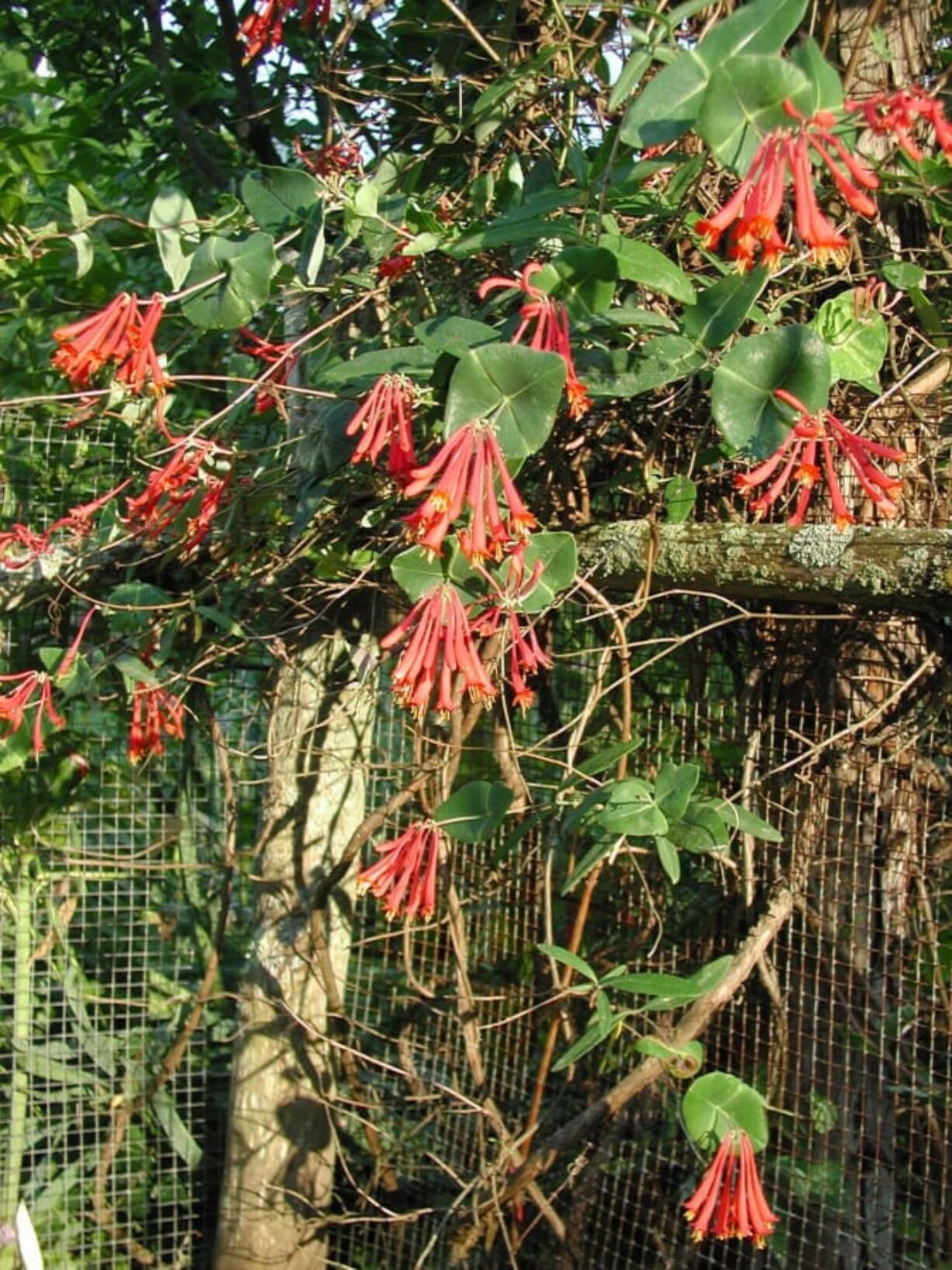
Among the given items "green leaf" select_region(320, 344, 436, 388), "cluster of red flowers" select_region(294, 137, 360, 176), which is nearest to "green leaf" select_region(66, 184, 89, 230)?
"cluster of red flowers" select_region(294, 137, 360, 176)

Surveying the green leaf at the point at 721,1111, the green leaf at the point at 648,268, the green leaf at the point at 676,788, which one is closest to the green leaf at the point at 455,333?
the green leaf at the point at 648,268

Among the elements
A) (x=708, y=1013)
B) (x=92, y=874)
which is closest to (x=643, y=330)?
(x=708, y=1013)

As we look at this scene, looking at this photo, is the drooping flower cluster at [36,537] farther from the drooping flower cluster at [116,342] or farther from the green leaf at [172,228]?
the drooping flower cluster at [116,342]

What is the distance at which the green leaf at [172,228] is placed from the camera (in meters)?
1.37

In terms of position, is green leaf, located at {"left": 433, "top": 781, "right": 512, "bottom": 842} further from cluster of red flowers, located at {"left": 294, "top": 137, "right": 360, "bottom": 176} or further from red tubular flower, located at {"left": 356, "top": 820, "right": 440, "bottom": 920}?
cluster of red flowers, located at {"left": 294, "top": 137, "right": 360, "bottom": 176}

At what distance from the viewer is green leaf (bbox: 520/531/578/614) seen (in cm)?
123

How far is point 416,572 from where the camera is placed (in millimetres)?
1153

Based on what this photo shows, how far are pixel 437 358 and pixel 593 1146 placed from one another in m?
1.15

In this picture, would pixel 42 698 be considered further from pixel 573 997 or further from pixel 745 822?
pixel 745 822

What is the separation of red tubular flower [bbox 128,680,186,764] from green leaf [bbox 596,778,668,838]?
768 mm

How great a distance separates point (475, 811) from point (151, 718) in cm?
62

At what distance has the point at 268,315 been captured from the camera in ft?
6.73

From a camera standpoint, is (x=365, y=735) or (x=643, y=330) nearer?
(x=643, y=330)

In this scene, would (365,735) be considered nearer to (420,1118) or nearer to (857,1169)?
(420,1118)
